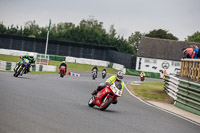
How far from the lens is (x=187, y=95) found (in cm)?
1705

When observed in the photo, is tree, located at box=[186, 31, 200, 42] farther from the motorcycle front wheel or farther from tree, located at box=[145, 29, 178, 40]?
the motorcycle front wheel

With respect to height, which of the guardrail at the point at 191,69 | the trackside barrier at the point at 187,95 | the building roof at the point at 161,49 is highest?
the building roof at the point at 161,49

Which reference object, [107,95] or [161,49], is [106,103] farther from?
[161,49]

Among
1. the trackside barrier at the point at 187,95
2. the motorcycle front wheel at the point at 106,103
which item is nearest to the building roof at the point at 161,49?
the trackside barrier at the point at 187,95

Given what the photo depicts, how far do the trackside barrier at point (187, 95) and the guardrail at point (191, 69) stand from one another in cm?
82

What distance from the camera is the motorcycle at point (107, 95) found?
464 inches

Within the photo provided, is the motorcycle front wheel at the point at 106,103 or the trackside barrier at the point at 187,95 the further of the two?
the trackside barrier at the point at 187,95

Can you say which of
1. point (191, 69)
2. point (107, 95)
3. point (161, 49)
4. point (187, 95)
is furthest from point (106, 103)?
point (161, 49)

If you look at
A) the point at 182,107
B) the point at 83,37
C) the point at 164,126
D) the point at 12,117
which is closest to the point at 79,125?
the point at 12,117

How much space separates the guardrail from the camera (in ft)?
61.0

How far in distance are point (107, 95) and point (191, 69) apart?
9368 mm

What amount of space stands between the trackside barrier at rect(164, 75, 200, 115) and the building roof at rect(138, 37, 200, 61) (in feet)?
187

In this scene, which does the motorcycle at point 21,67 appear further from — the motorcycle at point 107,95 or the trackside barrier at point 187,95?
the motorcycle at point 107,95

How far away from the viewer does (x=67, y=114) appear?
31.3 feet
